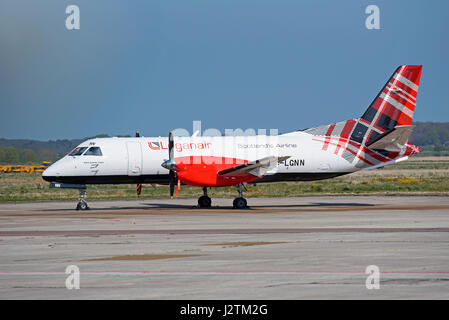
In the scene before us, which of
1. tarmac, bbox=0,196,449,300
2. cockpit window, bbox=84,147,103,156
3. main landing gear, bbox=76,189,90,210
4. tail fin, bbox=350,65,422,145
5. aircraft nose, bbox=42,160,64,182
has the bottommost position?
tarmac, bbox=0,196,449,300

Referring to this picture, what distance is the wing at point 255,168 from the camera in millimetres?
37500

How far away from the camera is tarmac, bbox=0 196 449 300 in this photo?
13047 millimetres

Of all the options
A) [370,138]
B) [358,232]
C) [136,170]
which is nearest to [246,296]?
[358,232]

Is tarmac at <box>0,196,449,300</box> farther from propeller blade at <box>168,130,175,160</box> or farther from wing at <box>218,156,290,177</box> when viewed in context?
propeller blade at <box>168,130,175,160</box>

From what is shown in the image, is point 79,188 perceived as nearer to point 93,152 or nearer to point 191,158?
point 93,152

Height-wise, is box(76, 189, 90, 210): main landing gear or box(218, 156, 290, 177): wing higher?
box(218, 156, 290, 177): wing

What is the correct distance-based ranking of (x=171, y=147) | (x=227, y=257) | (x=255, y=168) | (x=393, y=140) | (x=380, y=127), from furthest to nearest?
1. (x=380, y=127)
2. (x=393, y=140)
3. (x=255, y=168)
4. (x=171, y=147)
5. (x=227, y=257)

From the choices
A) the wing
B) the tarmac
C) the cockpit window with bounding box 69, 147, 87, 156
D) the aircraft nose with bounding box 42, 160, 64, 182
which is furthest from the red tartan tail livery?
the aircraft nose with bounding box 42, 160, 64, 182

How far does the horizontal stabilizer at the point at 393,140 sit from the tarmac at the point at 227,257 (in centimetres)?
875

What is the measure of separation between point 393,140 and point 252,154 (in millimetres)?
8544

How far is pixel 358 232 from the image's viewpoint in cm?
2434

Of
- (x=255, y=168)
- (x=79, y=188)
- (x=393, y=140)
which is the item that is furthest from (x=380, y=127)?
(x=79, y=188)

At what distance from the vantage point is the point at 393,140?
132ft
